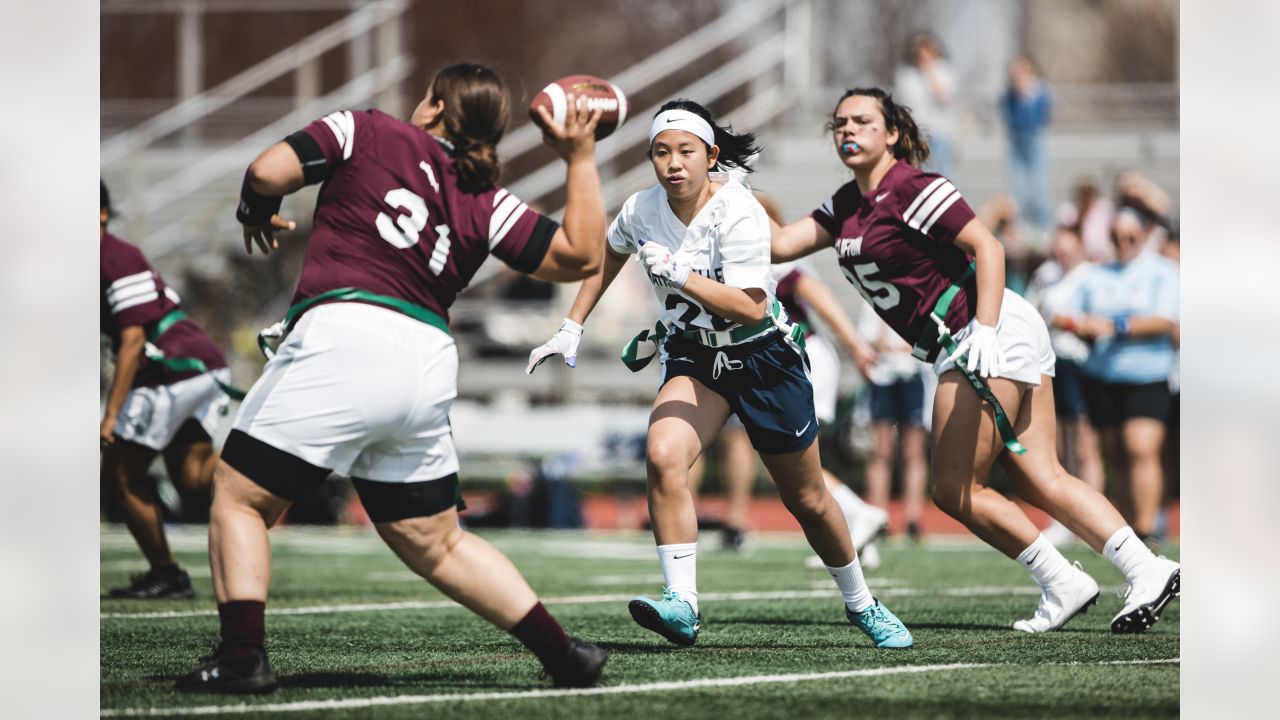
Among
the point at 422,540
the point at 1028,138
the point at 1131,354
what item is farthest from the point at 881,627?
the point at 1028,138

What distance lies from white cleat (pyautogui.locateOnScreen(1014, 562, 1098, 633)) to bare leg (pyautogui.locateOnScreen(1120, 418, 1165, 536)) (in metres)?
3.84

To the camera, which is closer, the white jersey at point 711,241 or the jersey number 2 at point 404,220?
the jersey number 2 at point 404,220

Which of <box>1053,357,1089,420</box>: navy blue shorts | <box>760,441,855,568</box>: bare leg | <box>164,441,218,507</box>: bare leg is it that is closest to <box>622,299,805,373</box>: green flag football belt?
<box>760,441,855,568</box>: bare leg

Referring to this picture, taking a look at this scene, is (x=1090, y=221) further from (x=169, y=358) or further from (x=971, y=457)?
(x=169, y=358)

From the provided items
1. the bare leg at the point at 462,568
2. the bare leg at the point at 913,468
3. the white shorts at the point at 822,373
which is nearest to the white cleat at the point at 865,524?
the white shorts at the point at 822,373

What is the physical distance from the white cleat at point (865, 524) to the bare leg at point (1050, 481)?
3.01 meters

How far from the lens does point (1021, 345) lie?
5891 mm

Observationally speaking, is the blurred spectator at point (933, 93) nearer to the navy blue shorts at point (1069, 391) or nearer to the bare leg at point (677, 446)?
the navy blue shorts at point (1069, 391)

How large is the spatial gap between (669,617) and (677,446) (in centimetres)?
57

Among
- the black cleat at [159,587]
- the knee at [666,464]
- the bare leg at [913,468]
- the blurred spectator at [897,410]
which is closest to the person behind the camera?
the knee at [666,464]

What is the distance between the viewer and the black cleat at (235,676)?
4.29 m

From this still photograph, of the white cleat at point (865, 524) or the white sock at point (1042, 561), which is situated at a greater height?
the white sock at point (1042, 561)
